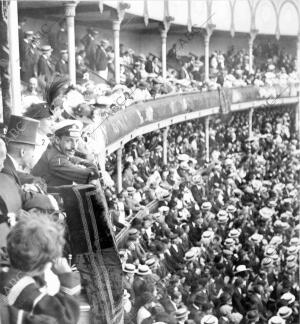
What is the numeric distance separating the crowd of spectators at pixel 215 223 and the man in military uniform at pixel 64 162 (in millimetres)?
701

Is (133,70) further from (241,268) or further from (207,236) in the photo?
(241,268)

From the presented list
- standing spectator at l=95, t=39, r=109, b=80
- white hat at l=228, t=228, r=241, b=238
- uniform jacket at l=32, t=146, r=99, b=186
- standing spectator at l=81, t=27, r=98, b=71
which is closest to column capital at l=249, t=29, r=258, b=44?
white hat at l=228, t=228, r=241, b=238

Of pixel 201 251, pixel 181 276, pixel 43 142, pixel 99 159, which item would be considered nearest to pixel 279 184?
pixel 201 251

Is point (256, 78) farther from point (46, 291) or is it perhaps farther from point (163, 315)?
point (46, 291)

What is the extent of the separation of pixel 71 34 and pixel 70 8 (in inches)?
7.3

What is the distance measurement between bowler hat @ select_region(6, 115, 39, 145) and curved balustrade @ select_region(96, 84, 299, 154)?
7.74 ft

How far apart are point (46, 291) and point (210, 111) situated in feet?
15.5

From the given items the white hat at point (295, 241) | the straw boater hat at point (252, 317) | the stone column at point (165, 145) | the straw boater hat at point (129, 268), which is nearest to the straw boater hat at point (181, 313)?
the straw boater hat at point (129, 268)

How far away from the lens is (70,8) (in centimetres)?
516

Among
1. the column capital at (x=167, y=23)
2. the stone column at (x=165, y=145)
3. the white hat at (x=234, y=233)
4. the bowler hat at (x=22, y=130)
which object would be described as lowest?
the white hat at (x=234, y=233)

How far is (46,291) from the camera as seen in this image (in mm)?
4035

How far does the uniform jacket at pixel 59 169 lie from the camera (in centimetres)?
448

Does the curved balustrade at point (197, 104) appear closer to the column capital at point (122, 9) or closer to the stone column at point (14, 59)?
the column capital at point (122, 9)

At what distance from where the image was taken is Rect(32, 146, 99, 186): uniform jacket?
4480mm
